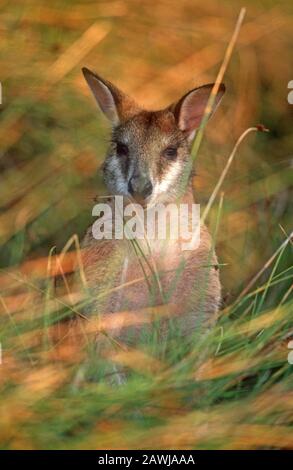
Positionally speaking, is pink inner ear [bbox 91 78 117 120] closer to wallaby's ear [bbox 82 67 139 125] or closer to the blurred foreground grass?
wallaby's ear [bbox 82 67 139 125]

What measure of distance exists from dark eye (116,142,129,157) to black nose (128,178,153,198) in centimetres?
17

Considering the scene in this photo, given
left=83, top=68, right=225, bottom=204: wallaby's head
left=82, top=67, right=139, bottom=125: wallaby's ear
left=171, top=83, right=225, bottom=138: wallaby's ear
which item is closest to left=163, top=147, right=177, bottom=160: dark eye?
left=83, top=68, right=225, bottom=204: wallaby's head

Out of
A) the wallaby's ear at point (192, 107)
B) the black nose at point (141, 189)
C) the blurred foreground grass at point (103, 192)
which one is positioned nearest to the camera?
the blurred foreground grass at point (103, 192)

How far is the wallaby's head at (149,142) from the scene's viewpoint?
12.8 feet

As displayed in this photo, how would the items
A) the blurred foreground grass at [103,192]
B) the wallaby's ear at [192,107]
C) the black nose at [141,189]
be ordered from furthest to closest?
the wallaby's ear at [192,107], the black nose at [141,189], the blurred foreground grass at [103,192]

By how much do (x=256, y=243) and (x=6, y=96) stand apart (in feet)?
3.90

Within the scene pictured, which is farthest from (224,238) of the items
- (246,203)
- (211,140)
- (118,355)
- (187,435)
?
(187,435)

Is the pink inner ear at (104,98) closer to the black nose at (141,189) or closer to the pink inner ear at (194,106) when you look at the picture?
the pink inner ear at (194,106)

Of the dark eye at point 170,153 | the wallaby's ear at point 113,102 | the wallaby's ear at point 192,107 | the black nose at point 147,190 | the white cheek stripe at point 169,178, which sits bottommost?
the black nose at point 147,190

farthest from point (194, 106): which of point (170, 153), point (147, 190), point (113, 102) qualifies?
point (147, 190)

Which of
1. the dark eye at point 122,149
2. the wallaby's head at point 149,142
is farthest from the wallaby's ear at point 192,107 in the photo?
the dark eye at point 122,149

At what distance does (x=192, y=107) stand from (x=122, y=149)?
0.29 metres

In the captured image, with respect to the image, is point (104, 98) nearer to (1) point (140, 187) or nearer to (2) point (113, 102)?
(2) point (113, 102)
